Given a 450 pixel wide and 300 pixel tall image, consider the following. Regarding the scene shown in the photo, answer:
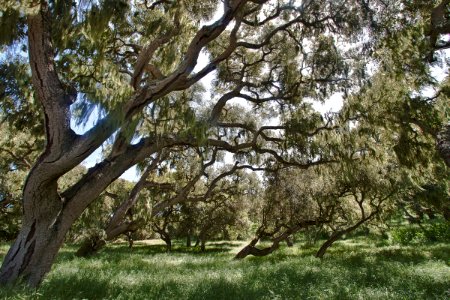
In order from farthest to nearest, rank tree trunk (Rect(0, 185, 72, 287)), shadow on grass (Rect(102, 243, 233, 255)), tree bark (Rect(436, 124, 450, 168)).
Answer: shadow on grass (Rect(102, 243, 233, 255)), tree bark (Rect(436, 124, 450, 168)), tree trunk (Rect(0, 185, 72, 287))

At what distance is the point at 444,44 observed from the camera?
8.48 metres

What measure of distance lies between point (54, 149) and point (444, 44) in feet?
29.2

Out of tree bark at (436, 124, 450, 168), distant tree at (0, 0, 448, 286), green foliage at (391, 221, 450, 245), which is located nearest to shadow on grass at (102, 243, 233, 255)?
green foliage at (391, 221, 450, 245)

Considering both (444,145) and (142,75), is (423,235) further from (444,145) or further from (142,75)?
(142,75)

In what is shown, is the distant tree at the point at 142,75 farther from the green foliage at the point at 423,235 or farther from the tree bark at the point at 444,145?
the green foliage at the point at 423,235

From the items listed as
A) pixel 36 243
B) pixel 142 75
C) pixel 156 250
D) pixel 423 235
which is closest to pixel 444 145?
pixel 142 75

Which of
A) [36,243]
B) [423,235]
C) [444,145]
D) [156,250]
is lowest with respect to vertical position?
[156,250]

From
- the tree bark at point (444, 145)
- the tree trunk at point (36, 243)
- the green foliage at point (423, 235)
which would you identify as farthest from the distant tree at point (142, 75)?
the green foliage at point (423, 235)

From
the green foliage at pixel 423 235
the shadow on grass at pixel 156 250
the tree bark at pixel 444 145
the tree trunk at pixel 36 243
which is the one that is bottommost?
the shadow on grass at pixel 156 250

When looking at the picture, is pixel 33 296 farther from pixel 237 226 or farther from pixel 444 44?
pixel 237 226

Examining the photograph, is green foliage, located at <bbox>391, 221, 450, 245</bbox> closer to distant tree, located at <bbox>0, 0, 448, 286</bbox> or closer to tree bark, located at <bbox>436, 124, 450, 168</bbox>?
distant tree, located at <bbox>0, 0, 448, 286</bbox>

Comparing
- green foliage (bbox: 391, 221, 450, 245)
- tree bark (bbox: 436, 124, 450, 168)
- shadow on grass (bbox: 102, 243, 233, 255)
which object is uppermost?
tree bark (bbox: 436, 124, 450, 168)

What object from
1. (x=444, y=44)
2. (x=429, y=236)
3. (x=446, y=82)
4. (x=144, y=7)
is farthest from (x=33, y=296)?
(x=429, y=236)

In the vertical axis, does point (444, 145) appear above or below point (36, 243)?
above
